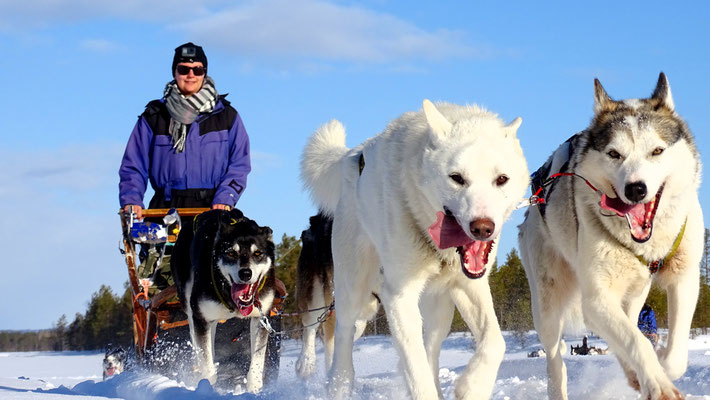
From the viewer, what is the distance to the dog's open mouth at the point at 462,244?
320 centimetres

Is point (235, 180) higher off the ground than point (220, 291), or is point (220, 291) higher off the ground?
point (235, 180)

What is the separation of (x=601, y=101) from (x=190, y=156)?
2771mm

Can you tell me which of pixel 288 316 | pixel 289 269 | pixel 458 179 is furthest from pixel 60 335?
pixel 458 179

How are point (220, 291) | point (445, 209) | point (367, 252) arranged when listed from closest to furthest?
point (445, 209) < point (367, 252) < point (220, 291)

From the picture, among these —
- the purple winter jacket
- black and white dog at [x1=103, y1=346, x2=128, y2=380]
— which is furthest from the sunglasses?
black and white dog at [x1=103, y1=346, x2=128, y2=380]

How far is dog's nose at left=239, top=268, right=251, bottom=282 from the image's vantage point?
5180 millimetres

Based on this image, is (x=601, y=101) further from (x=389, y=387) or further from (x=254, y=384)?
(x=254, y=384)

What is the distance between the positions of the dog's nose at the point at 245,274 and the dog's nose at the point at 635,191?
2518 mm

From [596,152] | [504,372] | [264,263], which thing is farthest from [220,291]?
[596,152]

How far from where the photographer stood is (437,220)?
3.29 m

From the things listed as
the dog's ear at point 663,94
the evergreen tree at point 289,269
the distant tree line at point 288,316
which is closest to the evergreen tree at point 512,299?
the distant tree line at point 288,316

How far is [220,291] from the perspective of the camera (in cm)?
527

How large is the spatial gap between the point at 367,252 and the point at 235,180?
1689mm

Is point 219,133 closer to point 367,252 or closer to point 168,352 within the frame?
point 168,352
